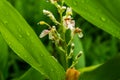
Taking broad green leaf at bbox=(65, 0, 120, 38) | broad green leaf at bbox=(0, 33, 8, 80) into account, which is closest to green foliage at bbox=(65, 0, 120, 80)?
broad green leaf at bbox=(65, 0, 120, 38)

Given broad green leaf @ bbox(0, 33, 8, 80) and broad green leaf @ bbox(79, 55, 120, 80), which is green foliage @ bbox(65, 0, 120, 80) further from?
broad green leaf @ bbox(0, 33, 8, 80)

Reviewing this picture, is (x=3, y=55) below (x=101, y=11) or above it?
below

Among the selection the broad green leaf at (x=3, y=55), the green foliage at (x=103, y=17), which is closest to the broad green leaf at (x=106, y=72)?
the green foliage at (x=103, y=17)

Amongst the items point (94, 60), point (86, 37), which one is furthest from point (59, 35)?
point (86, 37)

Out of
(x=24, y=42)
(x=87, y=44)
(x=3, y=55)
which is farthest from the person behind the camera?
(x=87, y=44)

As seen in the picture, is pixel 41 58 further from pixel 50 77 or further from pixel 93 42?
pixel 93 42

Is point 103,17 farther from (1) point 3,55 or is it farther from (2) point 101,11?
(1) point 3,55

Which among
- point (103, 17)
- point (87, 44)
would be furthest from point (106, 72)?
point (87, 44)
